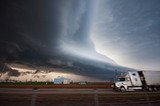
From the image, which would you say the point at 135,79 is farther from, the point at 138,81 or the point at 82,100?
the point at 82,100

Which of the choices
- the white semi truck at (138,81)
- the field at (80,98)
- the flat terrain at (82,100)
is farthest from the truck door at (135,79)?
the flat terrain at (82,100)

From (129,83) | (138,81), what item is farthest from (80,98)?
(138,81)

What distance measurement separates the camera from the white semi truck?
1374 inches

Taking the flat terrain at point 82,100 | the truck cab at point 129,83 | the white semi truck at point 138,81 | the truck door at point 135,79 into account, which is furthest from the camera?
the truck door at point 135,79

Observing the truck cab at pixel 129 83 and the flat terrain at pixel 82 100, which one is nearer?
the flat terrain at pixel 82 100

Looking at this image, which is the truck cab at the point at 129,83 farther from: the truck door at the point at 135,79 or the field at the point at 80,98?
the field at the point at 80,98

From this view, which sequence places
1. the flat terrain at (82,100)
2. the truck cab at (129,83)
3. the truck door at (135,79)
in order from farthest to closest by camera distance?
1. the truck door at (135,79)
2. the truck cab at (129,83)
3. the flat terrain at (82,100)

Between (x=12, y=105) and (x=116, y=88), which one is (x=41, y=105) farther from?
(x=116, y=88)

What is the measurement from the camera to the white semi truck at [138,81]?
3489 cm

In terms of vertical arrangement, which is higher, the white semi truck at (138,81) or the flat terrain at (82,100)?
the white semi truck at (138,81)

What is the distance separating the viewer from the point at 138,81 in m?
35.6

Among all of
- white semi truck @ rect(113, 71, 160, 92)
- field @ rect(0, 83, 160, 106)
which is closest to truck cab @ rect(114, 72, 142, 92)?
white semi truck @ rect(113, 71, 160, 92)

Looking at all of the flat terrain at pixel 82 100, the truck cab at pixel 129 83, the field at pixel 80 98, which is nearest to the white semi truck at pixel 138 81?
the truck cab at pixel 129 83

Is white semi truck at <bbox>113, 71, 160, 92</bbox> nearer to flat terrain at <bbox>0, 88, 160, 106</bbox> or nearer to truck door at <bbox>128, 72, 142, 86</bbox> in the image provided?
truck door at <bbox>128, 72, 142, 86</bbox>
